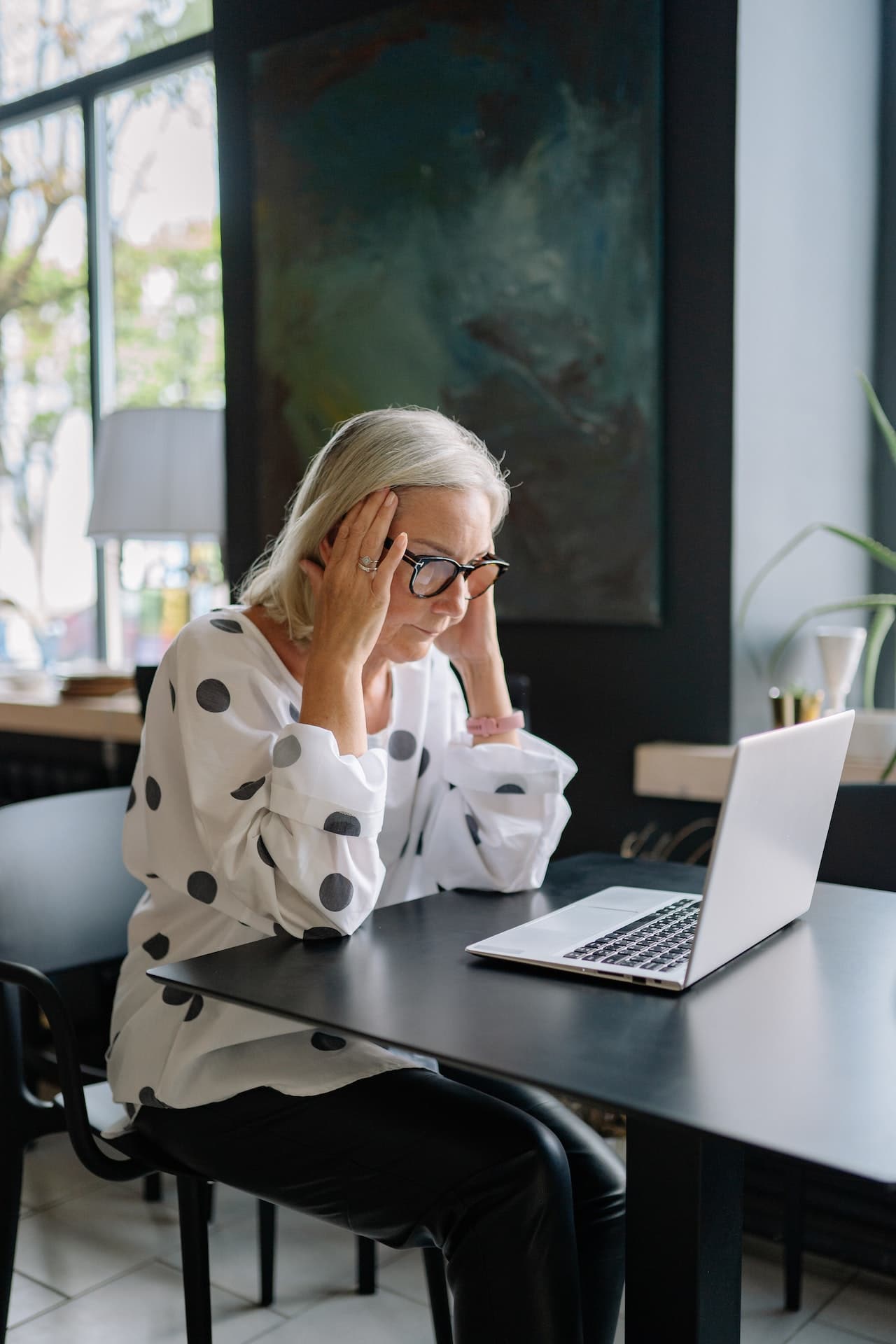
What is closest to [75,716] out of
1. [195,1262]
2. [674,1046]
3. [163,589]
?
[163,589]

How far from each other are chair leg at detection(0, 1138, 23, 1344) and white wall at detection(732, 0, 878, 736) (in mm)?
1379

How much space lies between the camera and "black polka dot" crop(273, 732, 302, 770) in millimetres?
1258

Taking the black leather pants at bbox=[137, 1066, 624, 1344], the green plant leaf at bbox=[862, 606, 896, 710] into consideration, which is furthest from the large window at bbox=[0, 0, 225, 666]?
the black leather pants at bbox=[137, 1066, 624, 1344]

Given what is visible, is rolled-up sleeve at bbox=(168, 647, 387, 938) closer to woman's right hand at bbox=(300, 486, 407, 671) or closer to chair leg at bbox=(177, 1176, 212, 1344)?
woman's right hand at bbox=(300, 486, 407, 671)

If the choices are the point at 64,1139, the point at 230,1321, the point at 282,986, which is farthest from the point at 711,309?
the point at 64,1139

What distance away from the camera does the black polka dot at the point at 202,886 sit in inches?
53.3

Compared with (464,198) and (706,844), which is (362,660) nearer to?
(706,844)

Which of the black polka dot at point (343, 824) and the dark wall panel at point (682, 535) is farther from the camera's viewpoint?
the dark wall panel at point (682, 535)

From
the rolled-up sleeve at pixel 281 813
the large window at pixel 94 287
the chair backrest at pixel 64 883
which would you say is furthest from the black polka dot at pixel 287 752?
the large window at pixel 94 287

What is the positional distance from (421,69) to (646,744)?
1.44 metres

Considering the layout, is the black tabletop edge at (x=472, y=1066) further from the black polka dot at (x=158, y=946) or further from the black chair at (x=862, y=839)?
the black chair at (x=862, y=839)

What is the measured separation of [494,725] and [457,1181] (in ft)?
2.07

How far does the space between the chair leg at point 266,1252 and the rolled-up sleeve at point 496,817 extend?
68 centimetres

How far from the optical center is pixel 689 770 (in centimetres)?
220
